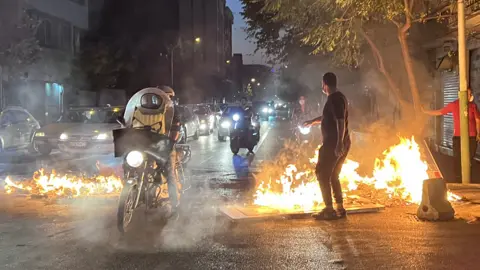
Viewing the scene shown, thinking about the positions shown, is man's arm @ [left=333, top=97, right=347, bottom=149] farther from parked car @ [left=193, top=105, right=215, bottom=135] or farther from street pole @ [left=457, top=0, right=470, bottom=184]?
parked car @ [left=193, top=105, right=215, bottom=135]

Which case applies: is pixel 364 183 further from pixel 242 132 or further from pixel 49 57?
pixel 49 57

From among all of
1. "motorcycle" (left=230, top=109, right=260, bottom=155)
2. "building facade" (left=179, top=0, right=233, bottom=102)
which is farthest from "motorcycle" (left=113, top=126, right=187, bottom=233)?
"building facade" (left=179, top=0, right=233, bottom=102)

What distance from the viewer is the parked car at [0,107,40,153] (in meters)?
18.1

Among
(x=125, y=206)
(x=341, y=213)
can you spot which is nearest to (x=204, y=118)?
(x=341, y=213)

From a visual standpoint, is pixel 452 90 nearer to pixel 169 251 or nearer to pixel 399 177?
pixel 399 177

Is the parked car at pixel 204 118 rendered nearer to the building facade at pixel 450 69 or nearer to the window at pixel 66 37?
the window at pixel 66 37

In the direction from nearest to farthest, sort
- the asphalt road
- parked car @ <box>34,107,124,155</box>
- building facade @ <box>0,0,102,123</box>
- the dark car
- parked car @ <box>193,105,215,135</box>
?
the asphalt road, parked car @ <box>34,107,124,155</box>, building facade @ <box>0,0,102,123</box>, parked car @ <box>193,105,215,135</box>, the dark car

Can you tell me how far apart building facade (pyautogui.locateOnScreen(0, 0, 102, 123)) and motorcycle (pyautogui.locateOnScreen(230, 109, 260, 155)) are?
51.0 feet

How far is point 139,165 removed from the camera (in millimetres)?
6812

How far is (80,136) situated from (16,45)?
11073mm

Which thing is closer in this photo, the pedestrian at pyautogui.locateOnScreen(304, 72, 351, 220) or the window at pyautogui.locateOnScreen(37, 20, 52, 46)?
the pedestrian at pyautogui.locateOnScreen(304, 72, 351, 220)

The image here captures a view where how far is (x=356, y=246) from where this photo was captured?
595cm

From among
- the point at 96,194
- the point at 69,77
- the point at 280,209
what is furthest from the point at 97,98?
the point at 280,209

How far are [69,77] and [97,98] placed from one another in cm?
369
